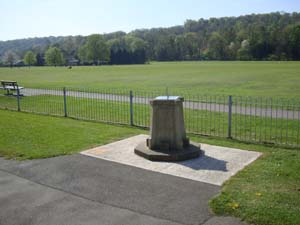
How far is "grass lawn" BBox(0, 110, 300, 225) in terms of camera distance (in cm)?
523

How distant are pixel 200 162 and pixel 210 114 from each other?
594cm

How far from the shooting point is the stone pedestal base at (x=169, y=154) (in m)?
7.87

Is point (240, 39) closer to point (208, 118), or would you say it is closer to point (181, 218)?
point (208, 118)

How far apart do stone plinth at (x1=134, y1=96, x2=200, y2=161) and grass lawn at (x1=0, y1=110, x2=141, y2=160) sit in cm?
194

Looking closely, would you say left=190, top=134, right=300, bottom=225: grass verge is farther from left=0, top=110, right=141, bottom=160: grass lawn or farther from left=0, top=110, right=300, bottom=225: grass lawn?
left=0, top=110, right=141, bottom=160: grass lawn

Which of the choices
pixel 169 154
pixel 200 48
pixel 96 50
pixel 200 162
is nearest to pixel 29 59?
pixel 96 50

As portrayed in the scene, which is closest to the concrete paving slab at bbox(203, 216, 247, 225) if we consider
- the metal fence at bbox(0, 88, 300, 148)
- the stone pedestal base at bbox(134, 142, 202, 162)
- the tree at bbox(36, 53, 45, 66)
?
the stone pedestal base at bbox(134, 142, 202, 162)

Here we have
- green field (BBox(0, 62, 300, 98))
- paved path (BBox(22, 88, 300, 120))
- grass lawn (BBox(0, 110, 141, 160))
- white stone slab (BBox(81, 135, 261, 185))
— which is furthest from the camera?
green field (BBox(0, 62, 300, 98))

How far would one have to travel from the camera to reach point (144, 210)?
535 cm

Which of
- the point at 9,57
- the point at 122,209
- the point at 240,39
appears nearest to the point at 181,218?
the point at 122,209

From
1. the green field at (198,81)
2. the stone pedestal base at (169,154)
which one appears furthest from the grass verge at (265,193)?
the green field at (198,81)

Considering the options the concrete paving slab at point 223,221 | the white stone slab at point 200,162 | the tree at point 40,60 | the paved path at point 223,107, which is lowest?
the concrete paving slab at point 223,221

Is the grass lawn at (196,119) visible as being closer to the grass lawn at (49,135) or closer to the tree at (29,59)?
the grass lawn at (49,135)

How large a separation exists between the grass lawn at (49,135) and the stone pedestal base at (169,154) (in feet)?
5.86
